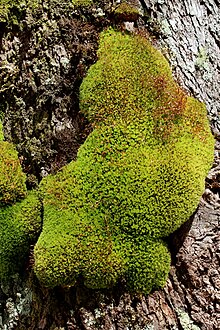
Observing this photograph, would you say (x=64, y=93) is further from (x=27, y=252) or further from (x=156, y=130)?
(x=27, y=252)

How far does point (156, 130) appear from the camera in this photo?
1828mm

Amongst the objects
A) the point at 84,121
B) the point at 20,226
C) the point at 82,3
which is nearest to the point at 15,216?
the point at 20,226

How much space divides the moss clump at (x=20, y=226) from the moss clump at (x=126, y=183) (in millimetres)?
85

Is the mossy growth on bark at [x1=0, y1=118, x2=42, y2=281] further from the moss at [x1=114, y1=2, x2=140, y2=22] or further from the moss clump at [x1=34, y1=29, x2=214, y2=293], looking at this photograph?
the moss at [x1=114, y1=2, x2=140, y2=22]

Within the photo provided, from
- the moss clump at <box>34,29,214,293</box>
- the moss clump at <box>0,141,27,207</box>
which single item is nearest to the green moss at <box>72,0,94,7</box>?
the moss clump at <box>34,29,214,293</box>

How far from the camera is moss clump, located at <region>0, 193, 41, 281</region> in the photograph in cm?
192

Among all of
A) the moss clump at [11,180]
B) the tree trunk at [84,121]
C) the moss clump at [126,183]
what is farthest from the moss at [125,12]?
the moss clump at [11,180]

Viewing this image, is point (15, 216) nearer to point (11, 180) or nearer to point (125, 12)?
point (11, 180)

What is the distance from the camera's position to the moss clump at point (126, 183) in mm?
1753

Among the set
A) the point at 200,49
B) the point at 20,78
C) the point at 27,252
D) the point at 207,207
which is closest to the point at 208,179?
the point at 207,207

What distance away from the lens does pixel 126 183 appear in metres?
1.77

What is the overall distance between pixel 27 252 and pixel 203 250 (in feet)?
2.39

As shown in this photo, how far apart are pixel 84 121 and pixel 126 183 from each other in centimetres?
33

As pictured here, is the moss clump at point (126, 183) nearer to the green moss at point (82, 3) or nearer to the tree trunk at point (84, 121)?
the tree trunk at point (84, 121)
